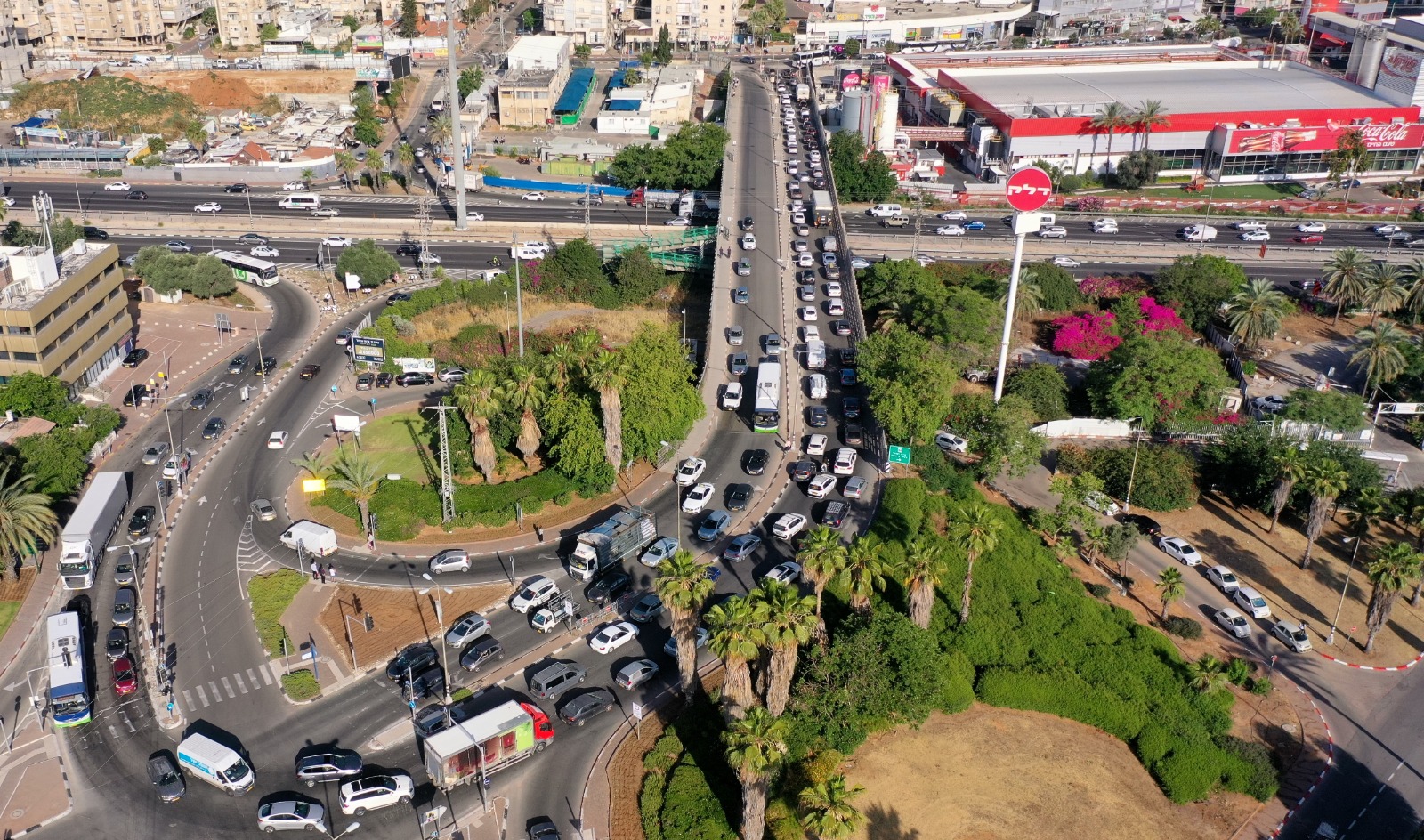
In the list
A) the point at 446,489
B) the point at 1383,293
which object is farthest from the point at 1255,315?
the point at 446,489

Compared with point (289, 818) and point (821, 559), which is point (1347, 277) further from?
point (289, 818)

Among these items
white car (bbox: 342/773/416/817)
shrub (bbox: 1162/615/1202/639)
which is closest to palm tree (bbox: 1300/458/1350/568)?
shrub (bbox: 1162/615/1202/639)

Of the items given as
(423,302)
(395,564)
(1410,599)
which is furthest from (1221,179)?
(395,564)

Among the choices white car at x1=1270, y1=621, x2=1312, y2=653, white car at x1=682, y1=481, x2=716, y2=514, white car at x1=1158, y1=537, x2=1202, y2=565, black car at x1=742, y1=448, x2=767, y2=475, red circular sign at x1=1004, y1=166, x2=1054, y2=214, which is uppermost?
red circular sign at x1=1004, y1=166, x2=1054, y2=214

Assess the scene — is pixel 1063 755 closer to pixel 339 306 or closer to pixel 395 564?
pixel 395 564

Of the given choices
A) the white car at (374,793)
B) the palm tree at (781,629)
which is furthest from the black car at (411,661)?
the palm tree at (781,629)

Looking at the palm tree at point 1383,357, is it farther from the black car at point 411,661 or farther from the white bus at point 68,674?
the white bus at point 68,674

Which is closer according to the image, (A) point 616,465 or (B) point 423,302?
(A) point 616,465

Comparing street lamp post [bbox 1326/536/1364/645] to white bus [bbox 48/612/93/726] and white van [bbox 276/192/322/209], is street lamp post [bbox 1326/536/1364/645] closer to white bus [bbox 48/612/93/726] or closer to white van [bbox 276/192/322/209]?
white bus [bbox 48/612/93/726]
